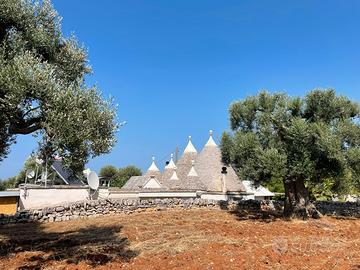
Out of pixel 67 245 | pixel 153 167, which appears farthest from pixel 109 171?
pixel 67 245

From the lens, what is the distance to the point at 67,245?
42.7 ft

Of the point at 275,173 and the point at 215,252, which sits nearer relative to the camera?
the point at 215,252

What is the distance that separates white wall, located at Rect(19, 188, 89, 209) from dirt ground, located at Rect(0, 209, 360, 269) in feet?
25.3

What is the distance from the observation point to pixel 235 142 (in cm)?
2220

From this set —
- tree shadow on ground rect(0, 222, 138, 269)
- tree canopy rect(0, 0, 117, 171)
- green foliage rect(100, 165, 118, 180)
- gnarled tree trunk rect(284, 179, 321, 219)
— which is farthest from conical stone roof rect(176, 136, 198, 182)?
green foliage rect(100, 165, 118, 180)

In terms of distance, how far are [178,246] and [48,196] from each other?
737 inches

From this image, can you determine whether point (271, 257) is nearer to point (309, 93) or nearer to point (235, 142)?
point (235, 142)

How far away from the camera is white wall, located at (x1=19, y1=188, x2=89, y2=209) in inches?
1037

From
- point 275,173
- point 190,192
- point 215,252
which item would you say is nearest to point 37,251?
point 215,252

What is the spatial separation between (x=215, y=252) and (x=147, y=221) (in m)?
9.31

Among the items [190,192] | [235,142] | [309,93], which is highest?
[309,93]

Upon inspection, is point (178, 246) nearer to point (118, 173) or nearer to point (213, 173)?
point (213, 173)

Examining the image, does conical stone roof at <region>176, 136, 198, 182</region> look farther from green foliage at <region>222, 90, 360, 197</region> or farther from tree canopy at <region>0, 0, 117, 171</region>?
tree canopy at <region>0, 0, 117, 171</region>

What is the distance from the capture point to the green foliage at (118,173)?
3113 inches
